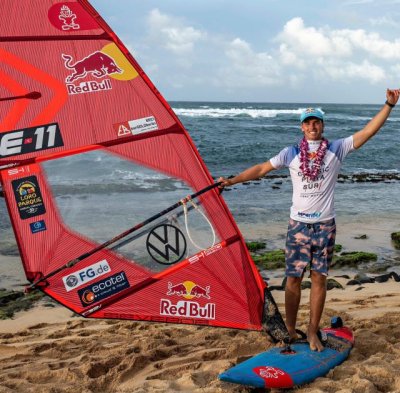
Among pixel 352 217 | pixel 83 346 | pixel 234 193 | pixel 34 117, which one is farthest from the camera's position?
pixel 234 193

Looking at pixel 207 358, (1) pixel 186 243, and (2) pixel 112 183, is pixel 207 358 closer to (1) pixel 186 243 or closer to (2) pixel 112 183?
(1) pixel 186 243

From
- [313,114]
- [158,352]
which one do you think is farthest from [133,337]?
[313,114]

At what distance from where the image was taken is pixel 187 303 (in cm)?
397

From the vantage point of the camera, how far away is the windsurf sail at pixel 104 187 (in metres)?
3.68

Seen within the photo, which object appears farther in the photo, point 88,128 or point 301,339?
point 301,339

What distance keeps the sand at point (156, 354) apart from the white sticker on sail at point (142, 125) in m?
1.73

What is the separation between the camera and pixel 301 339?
14.0ft

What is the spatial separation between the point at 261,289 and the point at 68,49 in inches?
86.3

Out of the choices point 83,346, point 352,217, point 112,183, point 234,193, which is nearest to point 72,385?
point 83,346

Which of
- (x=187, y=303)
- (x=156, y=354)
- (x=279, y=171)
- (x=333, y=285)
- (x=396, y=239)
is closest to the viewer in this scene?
(x=187, y=303)

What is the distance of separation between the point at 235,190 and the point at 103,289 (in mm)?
11507

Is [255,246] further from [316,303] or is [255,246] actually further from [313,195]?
[313,195]

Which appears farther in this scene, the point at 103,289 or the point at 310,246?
the point at 310,246

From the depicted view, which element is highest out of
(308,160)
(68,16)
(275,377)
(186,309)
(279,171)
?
(68,16)
